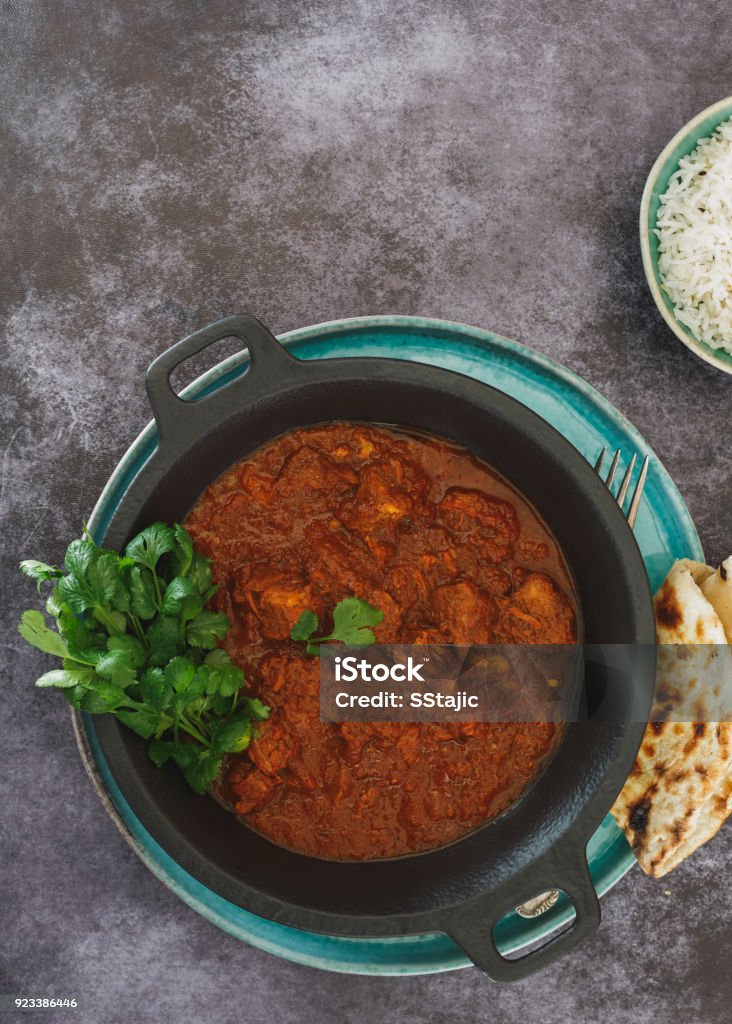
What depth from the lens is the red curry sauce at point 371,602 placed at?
239 centimetres

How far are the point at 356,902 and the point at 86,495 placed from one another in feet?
4.98

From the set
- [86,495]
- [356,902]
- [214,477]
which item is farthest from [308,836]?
[86,495]

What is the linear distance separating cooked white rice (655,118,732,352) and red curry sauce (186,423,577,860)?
949mm

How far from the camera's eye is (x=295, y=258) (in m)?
3.00

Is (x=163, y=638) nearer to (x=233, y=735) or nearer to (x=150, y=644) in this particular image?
(x=150, y=644)

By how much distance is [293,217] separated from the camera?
302 centimetres

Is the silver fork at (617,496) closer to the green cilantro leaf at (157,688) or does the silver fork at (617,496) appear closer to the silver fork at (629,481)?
the silver fork at (629,481)

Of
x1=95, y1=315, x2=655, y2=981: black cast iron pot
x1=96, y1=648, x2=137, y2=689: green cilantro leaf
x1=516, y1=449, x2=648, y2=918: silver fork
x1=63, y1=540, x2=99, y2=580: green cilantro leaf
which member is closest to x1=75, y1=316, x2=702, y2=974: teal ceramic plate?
x1=516, y1=449, x2=648, y2=918: silver fork

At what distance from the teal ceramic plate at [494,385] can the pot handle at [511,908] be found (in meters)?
0.45

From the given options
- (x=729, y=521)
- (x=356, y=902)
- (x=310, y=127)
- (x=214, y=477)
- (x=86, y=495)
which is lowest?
(x=356, y=902)

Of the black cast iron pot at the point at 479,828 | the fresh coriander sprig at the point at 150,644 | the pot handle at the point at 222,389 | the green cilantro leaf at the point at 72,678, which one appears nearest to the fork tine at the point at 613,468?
the black cast iron pot at the point at 479,828

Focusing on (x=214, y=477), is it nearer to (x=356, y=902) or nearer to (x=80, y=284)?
(x=80, y=284)

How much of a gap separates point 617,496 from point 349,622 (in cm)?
92

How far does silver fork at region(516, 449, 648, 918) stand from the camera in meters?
2.64
